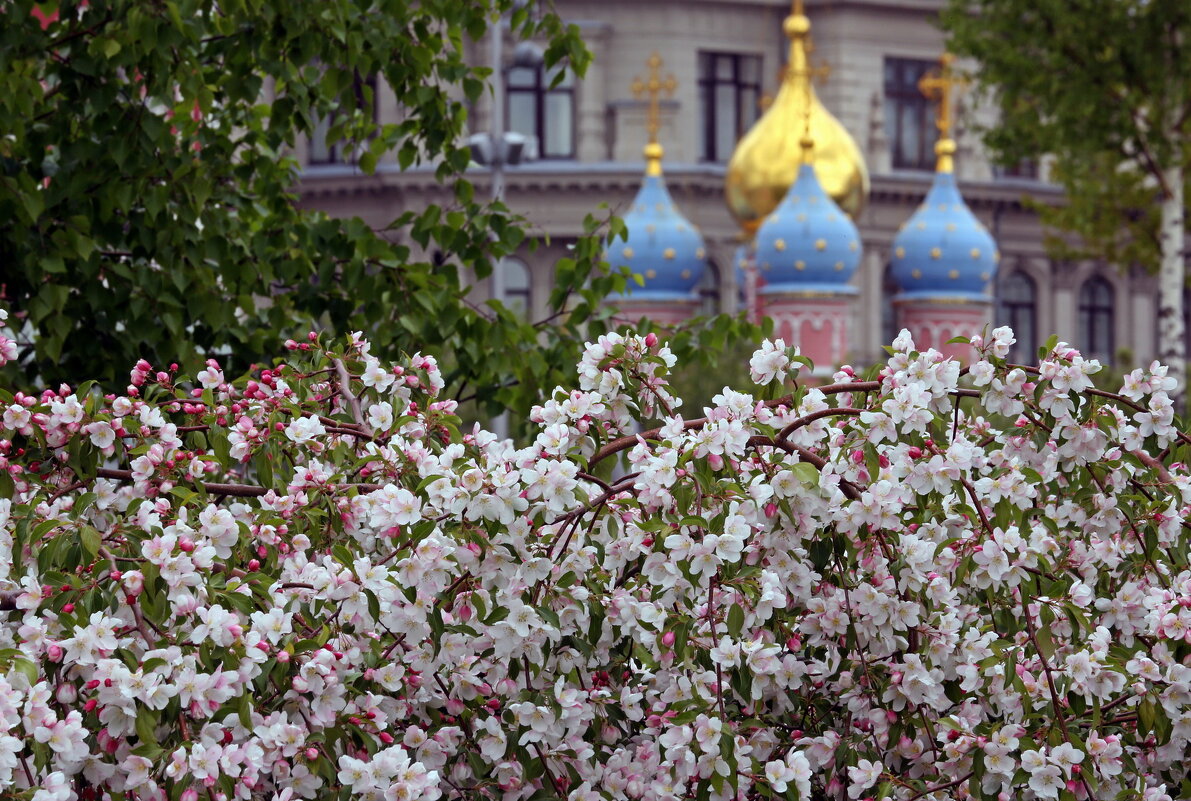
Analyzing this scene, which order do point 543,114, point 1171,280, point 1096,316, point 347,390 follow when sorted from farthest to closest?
point 1096,316, point 543,114, point 1171,280, point 347,390

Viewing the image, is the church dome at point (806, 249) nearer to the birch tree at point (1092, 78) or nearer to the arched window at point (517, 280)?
the birch tree at point (1092, 78)

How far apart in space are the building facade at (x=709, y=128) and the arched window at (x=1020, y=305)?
0.52 metres

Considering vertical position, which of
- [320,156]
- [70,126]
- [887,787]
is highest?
[320,156]

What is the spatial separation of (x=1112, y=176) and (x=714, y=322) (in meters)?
24.6

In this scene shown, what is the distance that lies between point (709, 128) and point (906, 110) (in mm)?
4603

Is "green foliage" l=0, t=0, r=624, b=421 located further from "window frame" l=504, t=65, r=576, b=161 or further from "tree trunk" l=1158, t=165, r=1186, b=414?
"window frame" l=504, t=65, r=576, b=161

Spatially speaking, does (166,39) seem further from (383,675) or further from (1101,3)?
(1101,3)

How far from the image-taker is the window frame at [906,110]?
3934 cm

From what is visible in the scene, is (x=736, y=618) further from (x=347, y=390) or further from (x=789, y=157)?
(x=789, y=157)

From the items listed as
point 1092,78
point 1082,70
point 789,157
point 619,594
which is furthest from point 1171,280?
point 619,594

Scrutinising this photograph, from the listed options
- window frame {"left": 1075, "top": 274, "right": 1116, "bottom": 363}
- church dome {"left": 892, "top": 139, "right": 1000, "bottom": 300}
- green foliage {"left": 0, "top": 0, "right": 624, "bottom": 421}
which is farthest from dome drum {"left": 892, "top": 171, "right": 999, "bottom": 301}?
window frame {"left": 1075, "top": 274, "right": 1116, "bottom": 363}

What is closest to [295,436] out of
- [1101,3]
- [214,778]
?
[214,778]

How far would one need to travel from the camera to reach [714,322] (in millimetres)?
7336

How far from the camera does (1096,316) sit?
4191cm
